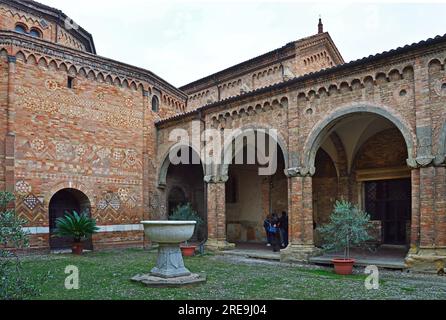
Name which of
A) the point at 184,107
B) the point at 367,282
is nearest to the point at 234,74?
the point at 184,107

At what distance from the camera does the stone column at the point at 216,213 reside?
50.4ft

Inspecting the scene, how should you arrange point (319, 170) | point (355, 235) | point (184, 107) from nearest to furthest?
1. point (355, 235)
2. point (319, 170)
3. point (184, 107)

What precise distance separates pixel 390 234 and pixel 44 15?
1750cm

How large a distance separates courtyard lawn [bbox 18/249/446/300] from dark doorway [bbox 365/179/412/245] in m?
5.00

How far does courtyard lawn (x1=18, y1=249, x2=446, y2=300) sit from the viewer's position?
301 inches

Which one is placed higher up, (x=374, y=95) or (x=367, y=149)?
(x=374, y=95)

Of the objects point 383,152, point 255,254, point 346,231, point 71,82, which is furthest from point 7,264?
point 383,152

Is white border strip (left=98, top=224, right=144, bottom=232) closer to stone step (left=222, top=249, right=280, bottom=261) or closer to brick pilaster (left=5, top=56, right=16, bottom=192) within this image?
brick pilaster (left=5, top=56, right=16, bottom=192)

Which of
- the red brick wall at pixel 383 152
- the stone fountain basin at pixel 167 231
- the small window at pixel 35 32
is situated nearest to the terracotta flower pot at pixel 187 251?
the stone fountain basin at pixel 167 231

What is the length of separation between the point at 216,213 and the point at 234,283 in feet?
21.4

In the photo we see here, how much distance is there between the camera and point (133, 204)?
16906 mm

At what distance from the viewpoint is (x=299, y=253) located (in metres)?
12.4

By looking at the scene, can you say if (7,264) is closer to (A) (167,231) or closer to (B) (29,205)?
(A) (167,231)

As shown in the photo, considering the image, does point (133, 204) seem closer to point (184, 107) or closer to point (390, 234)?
point (184, 107)
